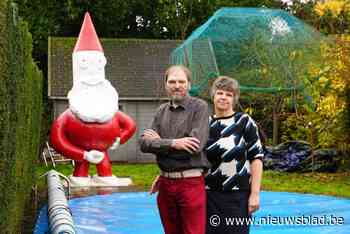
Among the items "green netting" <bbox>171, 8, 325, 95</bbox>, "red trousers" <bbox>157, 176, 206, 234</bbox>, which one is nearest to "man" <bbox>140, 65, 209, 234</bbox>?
"red trousers" <bbox>157, 176, 206, 234</bbox>

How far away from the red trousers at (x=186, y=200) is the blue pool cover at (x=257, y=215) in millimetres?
2956

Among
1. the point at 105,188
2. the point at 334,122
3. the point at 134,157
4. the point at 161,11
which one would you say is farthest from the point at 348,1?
the point at 161,11

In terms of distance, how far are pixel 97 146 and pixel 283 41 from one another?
579 centimetres

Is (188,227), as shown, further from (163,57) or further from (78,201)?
(163,57)

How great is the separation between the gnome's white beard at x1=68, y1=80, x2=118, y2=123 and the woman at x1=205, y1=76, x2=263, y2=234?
353 inches

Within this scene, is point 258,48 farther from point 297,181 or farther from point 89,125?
point 89,125

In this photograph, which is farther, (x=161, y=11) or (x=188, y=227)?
(x=161, y=11)

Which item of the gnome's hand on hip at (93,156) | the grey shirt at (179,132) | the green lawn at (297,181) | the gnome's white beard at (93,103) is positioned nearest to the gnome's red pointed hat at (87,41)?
the gnome's white beard at (93,103)

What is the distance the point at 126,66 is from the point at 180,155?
2036cm

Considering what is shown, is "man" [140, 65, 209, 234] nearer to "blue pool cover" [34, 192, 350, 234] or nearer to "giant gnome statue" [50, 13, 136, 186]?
"blue pool cover" [34, 192, 350, 234]

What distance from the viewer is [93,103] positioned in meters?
13.1

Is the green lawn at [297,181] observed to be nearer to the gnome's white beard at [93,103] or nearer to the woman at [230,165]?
the gnome's white beard at [93,103]

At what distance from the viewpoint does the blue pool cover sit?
24.2 ft

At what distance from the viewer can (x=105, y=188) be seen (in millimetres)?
12852
